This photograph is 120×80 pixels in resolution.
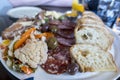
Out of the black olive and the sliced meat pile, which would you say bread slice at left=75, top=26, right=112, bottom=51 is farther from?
the black olive

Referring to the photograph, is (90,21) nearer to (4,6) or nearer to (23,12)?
(23,12)

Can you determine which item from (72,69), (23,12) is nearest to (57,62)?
(72,69)

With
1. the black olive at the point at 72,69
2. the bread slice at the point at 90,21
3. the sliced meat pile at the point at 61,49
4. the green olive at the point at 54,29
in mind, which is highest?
the green olive at the point at 54,29

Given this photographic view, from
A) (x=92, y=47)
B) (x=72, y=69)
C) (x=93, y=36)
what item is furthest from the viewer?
(x=93, y=36)

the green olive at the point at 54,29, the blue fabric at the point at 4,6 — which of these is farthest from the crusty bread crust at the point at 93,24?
the blue fabric at the point at 4,6

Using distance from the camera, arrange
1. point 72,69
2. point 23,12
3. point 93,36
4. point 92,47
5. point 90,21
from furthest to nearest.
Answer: point 23,12, point 90,21, point 93,36, point 92,47, point 72,69

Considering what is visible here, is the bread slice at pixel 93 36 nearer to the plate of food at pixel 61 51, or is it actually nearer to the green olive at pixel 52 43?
the plate of food at pixel 61 51

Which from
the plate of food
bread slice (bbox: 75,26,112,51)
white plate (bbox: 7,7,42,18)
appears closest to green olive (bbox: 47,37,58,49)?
the plate of food
